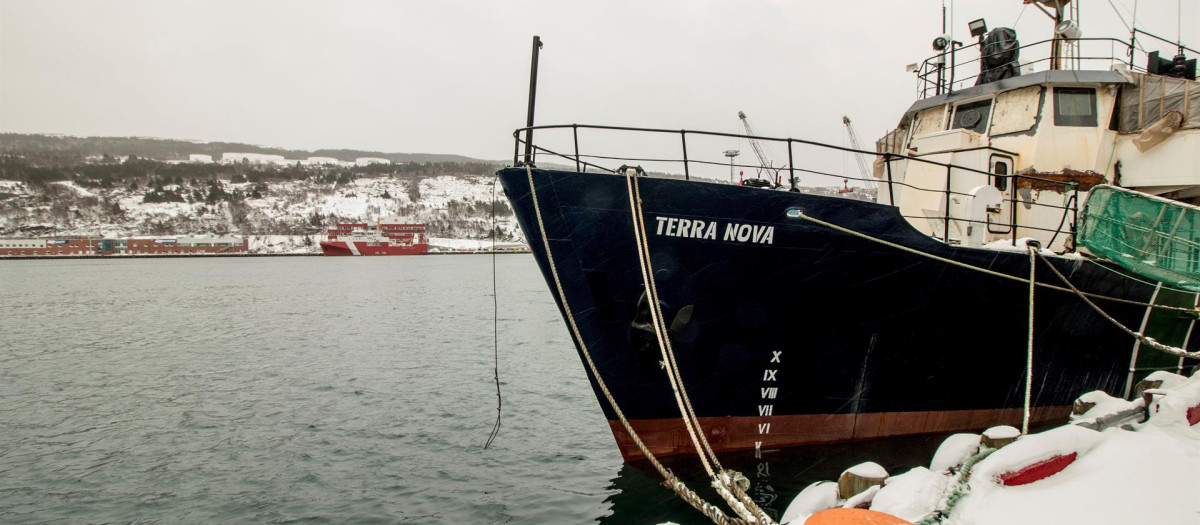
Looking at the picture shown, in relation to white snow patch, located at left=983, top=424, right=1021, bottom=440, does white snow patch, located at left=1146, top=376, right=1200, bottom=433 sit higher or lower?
higher

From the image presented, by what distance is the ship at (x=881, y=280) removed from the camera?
7.61 m

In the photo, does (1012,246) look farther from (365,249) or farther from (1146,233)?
(365,249)

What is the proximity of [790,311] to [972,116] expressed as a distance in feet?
20.4

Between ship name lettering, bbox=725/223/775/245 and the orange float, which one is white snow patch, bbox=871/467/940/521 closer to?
the orange float

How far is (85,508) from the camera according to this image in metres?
8.56

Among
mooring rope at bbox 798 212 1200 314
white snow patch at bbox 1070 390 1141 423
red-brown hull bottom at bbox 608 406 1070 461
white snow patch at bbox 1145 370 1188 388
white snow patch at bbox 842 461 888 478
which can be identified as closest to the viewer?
white snow patch at bbox 842 461 888 478

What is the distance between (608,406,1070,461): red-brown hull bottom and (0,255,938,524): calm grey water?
0.72 ft

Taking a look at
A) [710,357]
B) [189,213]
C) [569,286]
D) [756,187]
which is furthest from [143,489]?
[189,213]

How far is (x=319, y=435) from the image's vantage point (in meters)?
11.7

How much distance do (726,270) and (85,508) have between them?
8.94 m

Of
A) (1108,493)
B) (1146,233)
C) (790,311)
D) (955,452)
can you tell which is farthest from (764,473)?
(1146,233)

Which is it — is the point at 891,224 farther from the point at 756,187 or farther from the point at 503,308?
the point at 503,308

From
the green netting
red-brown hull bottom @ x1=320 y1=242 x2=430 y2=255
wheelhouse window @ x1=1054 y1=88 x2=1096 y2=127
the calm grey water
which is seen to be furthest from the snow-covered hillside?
the green netting

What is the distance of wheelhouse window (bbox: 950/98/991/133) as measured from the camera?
1131 centimetres
